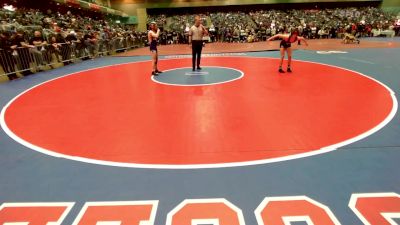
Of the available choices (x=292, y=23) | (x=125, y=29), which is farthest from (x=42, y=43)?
(x=292, y=23)

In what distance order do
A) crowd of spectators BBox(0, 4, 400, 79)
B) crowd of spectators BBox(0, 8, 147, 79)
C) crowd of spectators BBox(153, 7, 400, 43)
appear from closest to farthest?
1. crowd of spectators BBox(0, 8, 147, 79)
2. crowd of spectators BBox(0, 4, 400, 79)
3. crowd of spectators BBox(153, 7, 400, 43)

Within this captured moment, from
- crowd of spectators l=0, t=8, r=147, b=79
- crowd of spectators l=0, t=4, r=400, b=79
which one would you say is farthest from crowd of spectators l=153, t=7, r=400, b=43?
crowd of spectators l=0, t=8, r=147, b=79

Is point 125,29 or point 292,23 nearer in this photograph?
point 125,29

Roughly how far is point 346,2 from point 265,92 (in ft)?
124

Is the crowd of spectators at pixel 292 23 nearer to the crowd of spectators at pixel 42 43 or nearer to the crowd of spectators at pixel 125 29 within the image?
the crowd of spectators at pixel 125 29

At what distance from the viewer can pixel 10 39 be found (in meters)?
10.2

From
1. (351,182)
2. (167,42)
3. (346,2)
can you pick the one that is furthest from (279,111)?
(346,2)

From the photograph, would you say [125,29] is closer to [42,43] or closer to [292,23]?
[292,23]

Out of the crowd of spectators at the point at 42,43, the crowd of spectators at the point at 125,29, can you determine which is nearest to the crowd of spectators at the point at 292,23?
the crowd of spectators at the point at 125,29

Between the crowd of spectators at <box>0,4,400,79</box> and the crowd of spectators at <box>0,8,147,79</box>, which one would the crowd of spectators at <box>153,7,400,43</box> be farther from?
the crowd of spectators at <box>0,8,147,79</box>

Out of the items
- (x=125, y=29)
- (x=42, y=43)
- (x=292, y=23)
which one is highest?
(x=292, y=23)

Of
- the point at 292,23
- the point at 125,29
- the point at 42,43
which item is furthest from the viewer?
the point at 292,23

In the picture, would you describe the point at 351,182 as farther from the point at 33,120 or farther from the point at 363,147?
the point at 33,120

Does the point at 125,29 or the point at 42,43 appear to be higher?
the point at 42,43
